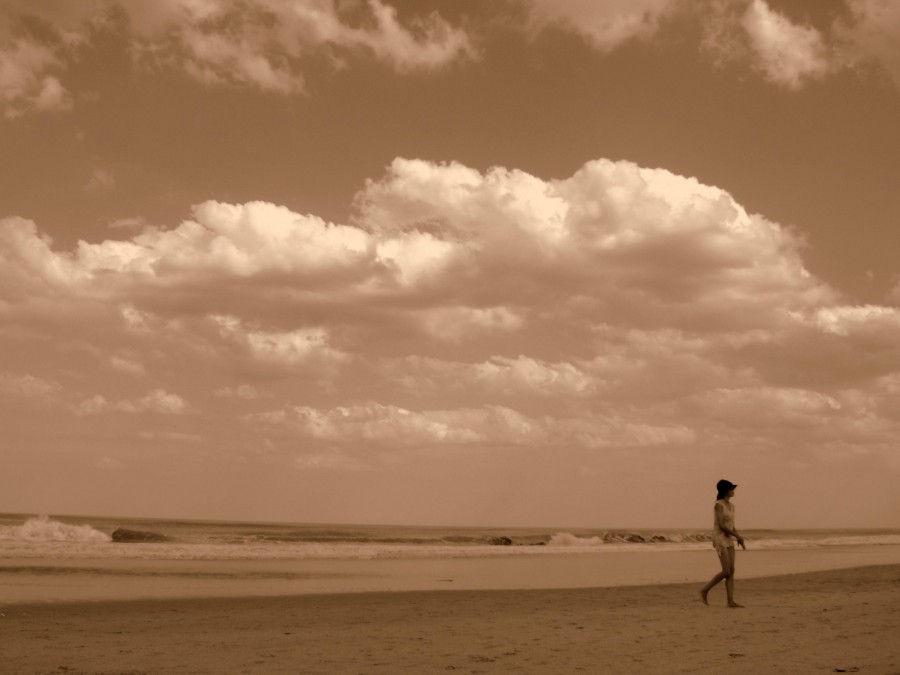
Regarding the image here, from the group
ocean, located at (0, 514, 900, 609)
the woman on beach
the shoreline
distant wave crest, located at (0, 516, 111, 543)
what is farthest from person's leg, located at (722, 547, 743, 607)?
distant wave crest, located at (0, 516, 111, 543)

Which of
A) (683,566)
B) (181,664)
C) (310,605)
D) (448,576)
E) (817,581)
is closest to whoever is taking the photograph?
(181,664)

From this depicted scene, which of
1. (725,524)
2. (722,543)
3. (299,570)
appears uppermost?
(725,524)

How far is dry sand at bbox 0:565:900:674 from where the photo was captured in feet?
32.8

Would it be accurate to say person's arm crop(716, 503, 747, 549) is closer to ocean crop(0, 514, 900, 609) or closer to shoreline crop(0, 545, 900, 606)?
shoreline crop(0, 545, 900, 606)

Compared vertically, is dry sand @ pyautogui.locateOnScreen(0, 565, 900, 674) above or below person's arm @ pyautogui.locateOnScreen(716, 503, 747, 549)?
below

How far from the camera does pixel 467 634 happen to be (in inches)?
500

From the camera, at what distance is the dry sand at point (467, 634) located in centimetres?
1001

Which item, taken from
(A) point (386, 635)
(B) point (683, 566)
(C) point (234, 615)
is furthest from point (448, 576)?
(A) point (386, 635)

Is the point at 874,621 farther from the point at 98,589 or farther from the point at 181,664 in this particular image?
the point at 98,589

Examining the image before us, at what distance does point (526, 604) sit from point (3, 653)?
930 centimetres

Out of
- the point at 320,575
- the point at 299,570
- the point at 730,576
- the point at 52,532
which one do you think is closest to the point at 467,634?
the point at 730,576

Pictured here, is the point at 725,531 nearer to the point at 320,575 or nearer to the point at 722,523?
the point at 722,523

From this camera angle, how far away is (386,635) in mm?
12594

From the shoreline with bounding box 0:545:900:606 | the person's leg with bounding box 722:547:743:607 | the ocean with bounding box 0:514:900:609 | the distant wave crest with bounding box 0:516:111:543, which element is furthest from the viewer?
the distant wave crest with bounding box 0:516:111:543
